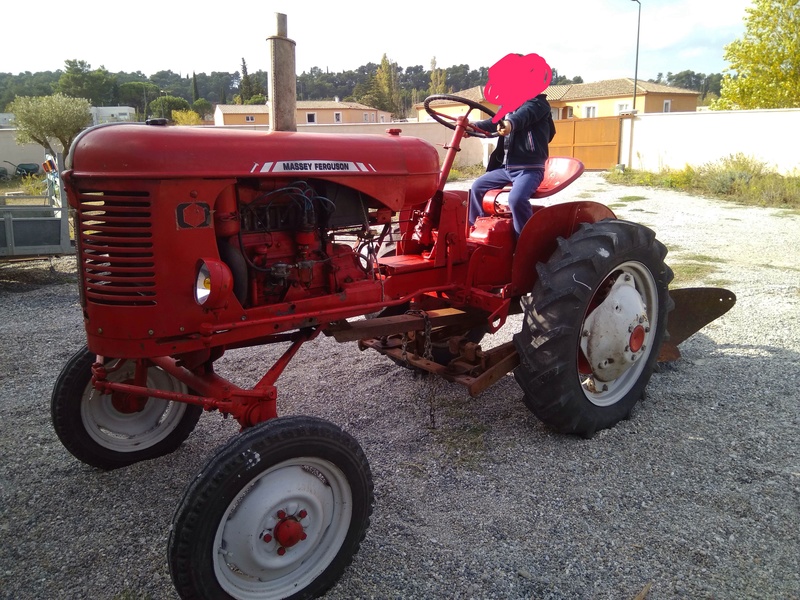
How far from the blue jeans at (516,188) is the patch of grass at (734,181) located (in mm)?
11956

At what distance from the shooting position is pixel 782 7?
22.7 meters

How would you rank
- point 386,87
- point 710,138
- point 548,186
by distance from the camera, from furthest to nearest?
point 386,87
point 710,138
point 548,186

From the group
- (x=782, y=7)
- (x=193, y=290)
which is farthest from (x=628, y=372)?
(x=782, y=7)

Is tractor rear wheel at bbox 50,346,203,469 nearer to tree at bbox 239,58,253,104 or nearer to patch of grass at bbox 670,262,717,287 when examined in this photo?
patch of grass at bbox 670,262,717,287

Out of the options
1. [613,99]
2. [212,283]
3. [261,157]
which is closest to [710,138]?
[261,157]

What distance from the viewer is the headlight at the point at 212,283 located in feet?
7.68

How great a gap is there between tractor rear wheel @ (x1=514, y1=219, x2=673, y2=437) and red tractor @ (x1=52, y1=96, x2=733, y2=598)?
0.04 ft

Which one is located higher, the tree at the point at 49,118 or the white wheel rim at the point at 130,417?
the tree at the point at 49,118

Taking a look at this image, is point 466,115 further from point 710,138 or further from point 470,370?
point 710,138

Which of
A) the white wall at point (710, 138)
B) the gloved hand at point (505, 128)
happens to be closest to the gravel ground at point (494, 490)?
the gloved hand at point (505, 128)

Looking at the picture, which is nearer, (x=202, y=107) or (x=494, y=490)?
(x=494, y=490)

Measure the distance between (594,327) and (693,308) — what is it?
4.57 feet

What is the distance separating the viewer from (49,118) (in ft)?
77.8

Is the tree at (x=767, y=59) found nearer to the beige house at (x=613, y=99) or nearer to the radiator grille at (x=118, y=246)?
the beige house at (x=613, y=99)
